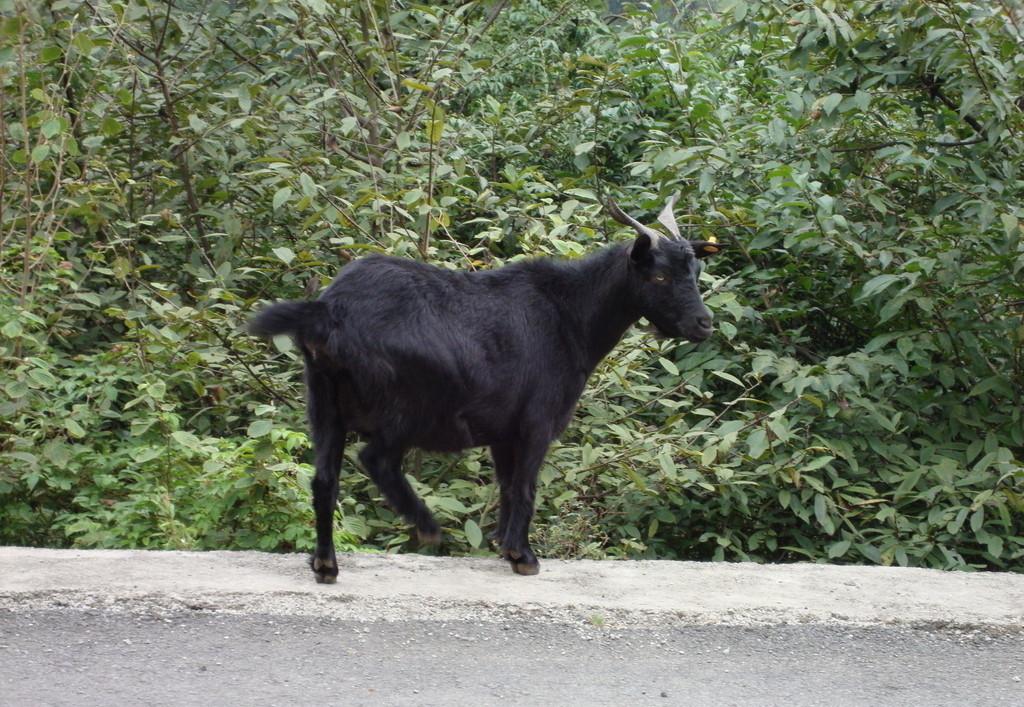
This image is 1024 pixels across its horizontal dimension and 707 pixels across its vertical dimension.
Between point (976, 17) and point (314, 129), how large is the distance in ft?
13.7

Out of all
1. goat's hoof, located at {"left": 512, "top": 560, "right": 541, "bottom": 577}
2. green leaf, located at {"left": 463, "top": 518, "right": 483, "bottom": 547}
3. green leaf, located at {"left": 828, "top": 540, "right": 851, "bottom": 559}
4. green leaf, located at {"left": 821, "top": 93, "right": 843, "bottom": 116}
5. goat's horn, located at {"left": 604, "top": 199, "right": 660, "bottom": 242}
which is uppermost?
green leaf, located at {"left": 821, "top": 93, "right": 843, "bottom": 116}

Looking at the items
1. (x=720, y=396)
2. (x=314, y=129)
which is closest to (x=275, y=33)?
(x=314, y=129)

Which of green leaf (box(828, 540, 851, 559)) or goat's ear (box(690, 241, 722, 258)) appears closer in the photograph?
goat's ear (box(690, 241, 722, 258))

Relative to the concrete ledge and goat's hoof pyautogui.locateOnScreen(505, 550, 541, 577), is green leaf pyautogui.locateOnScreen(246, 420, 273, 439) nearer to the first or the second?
the concrete ledge

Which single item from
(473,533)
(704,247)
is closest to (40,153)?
(473,533)

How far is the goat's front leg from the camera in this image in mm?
5137

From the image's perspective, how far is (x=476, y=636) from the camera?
4.16 meters

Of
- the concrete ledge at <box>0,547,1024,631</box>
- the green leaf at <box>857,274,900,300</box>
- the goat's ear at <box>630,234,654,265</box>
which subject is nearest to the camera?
the concrete ledge at <box>0,547,1024,631</box>

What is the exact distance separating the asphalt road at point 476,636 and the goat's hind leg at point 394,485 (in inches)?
7.9

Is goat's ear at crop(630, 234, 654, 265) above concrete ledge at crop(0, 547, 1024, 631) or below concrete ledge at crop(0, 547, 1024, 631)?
above

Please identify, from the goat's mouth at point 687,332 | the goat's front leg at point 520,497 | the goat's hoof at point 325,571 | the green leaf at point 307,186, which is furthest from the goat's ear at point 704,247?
the goat's hoof at point 325,571

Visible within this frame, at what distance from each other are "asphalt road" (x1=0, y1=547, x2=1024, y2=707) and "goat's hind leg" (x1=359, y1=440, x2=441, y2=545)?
0.20 m

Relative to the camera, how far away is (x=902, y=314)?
25.0ft

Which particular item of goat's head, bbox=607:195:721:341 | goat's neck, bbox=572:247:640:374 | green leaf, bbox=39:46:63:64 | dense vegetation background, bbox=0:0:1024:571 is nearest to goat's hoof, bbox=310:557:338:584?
dense vegetation background, bbox=0:0:1024:571
